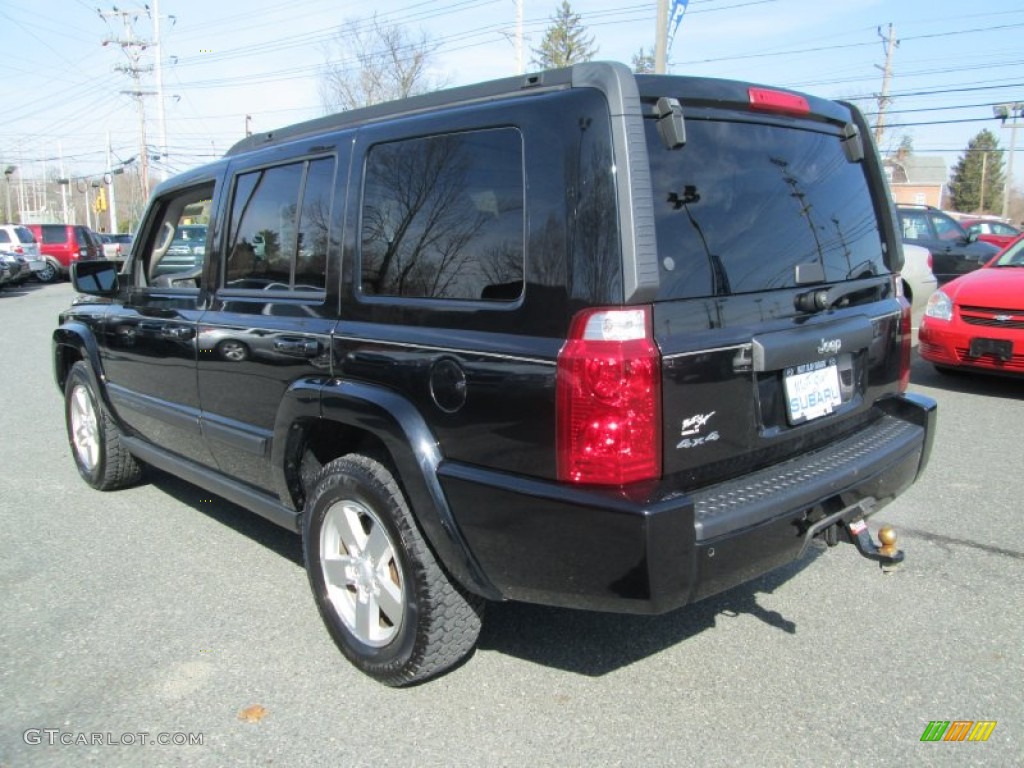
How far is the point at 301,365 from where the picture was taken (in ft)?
10.1

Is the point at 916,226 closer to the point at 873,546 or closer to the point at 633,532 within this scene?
the point at 873,546

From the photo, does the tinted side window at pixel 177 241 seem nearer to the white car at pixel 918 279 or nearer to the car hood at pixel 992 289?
the car hood at pixel 992 289

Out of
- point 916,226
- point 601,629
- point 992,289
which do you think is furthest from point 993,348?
point 916,226

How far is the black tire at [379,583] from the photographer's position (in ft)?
8.79

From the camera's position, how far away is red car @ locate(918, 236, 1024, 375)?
22.3 feet

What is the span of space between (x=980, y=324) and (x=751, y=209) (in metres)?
5.53

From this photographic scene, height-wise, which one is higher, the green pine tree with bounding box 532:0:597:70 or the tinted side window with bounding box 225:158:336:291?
the green pine tree with bounding box 532:0:597:70

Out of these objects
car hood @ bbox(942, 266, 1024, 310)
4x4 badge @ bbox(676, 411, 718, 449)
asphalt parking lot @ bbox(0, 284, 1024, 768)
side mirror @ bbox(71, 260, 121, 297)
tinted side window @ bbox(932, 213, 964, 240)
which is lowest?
asphalt parking lot @ bbox(0, 284, 1024, 768)

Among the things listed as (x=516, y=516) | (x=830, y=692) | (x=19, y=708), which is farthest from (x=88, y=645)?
(x=830, y=692)

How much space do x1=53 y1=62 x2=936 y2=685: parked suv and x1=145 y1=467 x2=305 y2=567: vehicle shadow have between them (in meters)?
0.68

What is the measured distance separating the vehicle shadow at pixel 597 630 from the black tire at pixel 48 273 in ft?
92.5

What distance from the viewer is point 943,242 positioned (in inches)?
513

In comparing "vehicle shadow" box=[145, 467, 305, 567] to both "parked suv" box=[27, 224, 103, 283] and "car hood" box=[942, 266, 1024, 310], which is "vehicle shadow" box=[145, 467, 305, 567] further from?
"parked suv" box=[27, 224, 103, 283]

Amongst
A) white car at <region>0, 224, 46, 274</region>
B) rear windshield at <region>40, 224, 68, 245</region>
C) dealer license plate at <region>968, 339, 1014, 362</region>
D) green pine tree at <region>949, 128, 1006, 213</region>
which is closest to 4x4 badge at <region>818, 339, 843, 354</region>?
dealer license plate at <region>968, 339, 1014, 362</region>
